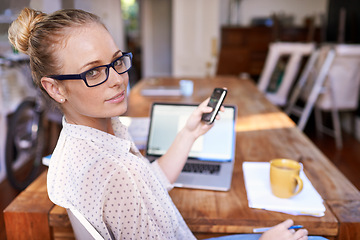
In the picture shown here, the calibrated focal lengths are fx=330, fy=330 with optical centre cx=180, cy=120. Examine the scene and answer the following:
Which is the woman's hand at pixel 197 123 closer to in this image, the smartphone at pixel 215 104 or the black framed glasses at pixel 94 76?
the smartphone at pixel 215 104

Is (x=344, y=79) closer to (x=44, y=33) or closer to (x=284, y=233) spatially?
(x=284, y=233)

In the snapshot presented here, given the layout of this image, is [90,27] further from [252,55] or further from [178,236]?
[252,55]

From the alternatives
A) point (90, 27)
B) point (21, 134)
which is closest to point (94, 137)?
point (90, 27)

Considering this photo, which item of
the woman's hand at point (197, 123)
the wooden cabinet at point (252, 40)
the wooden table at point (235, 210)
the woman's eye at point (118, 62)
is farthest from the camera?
the wooden cabinet at point (252, 40)

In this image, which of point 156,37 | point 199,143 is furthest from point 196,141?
point 156,37

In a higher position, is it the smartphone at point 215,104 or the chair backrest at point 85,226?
the smartphone at point 215,104

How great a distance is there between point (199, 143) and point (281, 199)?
1.21ft

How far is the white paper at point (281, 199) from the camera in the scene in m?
0.86

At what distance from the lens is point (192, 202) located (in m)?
0.93

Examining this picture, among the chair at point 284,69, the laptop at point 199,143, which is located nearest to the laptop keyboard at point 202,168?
the laptop at point 199,143

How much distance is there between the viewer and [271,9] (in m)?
6.62

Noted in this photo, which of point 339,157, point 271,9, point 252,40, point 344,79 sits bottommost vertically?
point 339,157

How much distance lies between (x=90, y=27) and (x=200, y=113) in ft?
1.34

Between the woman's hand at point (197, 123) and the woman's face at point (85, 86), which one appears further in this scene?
the woman's hand at point (197, 123)
